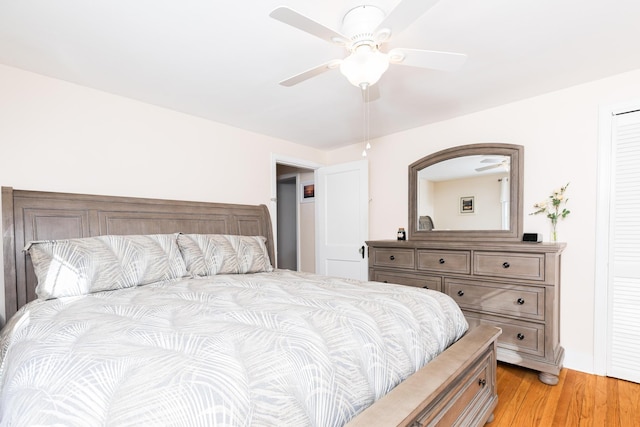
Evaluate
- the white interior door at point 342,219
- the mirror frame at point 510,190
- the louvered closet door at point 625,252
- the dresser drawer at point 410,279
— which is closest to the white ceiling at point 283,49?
the mirror frame at point 510,190

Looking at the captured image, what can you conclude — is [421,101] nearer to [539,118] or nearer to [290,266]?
[539,118]

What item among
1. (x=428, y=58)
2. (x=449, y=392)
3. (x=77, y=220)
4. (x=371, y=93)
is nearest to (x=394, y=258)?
(x=371, y=93)

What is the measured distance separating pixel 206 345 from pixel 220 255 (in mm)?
1623

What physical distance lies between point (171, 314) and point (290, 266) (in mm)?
4326

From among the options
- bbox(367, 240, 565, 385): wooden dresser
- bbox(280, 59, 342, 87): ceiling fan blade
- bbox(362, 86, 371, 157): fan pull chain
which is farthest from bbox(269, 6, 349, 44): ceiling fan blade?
bbox(367, 240, 565, 385): wooden dresser

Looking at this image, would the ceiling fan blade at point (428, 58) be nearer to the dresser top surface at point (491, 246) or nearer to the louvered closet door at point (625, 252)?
the dresser top surface at point (491, 246)

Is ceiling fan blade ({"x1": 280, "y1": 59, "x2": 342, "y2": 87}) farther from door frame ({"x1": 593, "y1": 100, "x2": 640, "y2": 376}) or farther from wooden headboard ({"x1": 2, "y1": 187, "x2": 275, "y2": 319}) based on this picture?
door frame ({"x1": 593, "y1": 100, "x2": 640, "y2": 376})

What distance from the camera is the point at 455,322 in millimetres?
1682

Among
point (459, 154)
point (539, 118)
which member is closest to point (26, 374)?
point (459, 154)

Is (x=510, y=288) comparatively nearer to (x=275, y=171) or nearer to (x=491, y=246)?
(x=491, y=246)

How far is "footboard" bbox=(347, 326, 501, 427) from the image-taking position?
0.97 metres

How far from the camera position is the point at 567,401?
2055mm

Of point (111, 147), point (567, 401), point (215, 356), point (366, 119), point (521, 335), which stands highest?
point (366, 119)

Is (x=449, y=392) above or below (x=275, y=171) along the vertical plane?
below
